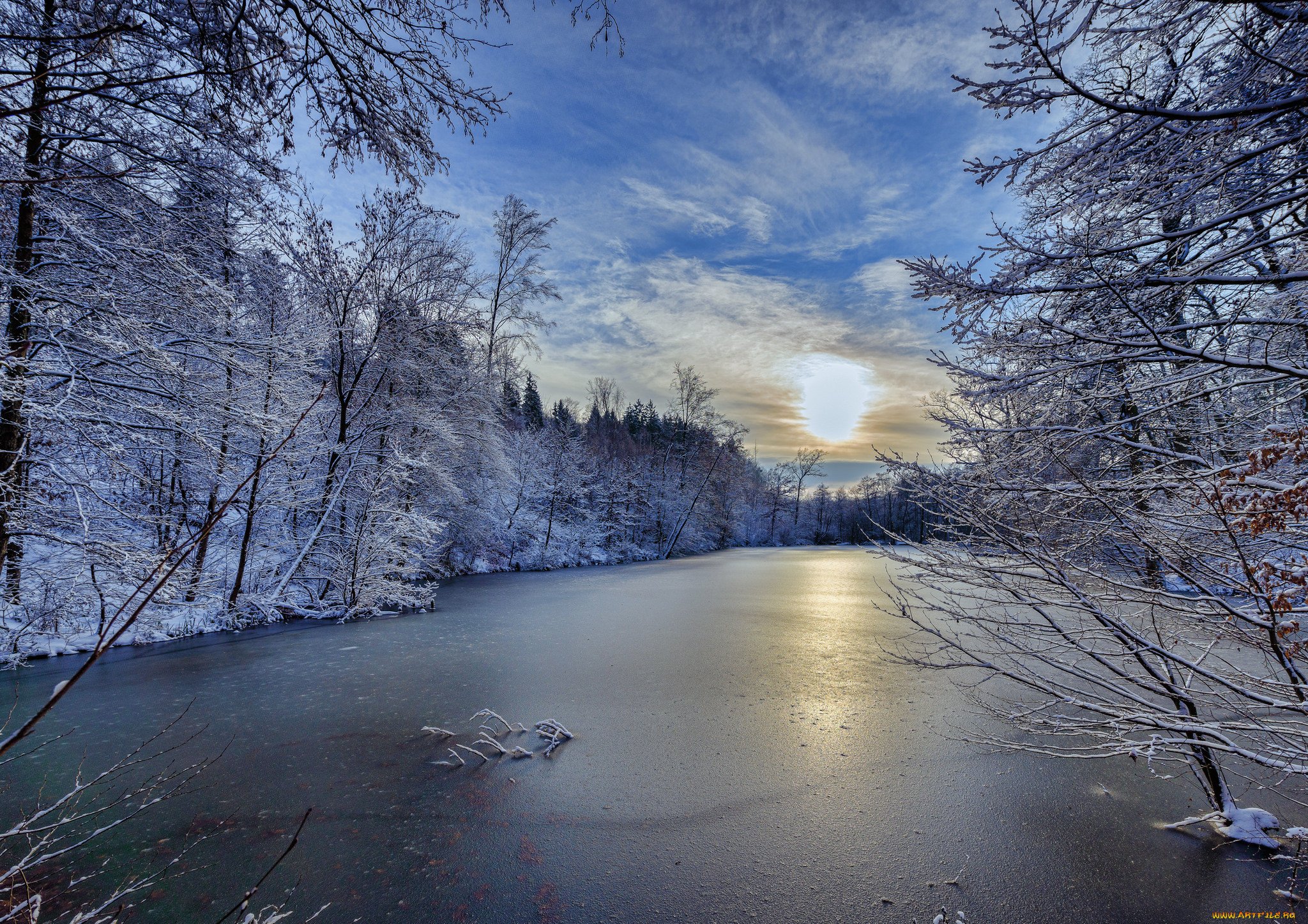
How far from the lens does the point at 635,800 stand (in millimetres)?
3791

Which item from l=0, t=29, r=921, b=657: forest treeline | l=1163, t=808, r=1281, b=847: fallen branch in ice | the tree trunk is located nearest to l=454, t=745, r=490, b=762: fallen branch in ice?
l=0, t=29, r=921, b=657: forest treeline

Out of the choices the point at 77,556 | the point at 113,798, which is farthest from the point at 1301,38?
the point at 77,556

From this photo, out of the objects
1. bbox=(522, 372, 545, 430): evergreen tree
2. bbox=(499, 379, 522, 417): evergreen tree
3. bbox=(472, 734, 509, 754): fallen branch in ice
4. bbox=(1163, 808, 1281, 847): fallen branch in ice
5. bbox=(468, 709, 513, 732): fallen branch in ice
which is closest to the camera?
bbox=(1163, 808, 1281, 847): fallen branch in ice

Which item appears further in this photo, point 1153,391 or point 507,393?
point 507,393

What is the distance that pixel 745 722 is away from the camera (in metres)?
5.16

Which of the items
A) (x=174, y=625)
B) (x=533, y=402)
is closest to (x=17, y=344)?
(x=174, y=625)

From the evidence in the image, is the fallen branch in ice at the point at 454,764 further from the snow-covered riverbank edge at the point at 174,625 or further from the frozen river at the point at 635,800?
the snow-covered riverbank edge at the point at 174,625

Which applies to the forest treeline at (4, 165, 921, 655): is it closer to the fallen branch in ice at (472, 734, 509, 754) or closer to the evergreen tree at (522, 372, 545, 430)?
the fallen branch in ice at (472, 734, 509, 754)

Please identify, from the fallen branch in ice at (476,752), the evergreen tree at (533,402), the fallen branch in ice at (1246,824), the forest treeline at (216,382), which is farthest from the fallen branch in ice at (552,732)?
the evergreen tree at (533,402)

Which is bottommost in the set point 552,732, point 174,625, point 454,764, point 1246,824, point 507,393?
point 174,625

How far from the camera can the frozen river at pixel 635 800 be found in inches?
115

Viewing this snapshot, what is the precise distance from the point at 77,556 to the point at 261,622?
353 cm

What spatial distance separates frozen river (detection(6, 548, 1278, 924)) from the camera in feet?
9.61

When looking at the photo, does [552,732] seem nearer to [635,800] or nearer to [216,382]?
[635,800]
